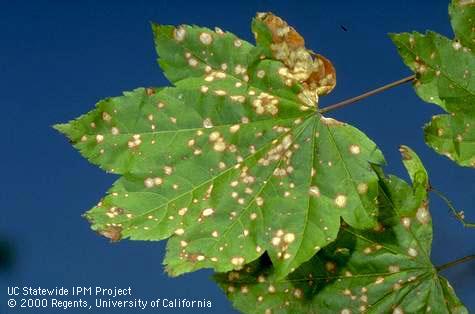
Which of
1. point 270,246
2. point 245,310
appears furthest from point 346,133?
point 245,310

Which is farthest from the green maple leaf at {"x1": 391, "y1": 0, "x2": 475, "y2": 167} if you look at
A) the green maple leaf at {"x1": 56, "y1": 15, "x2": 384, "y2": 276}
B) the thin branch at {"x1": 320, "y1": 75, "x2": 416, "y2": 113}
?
the green maple leaf at {"x1": 56, "y1": 15, "x2": 384, "y2": 276}

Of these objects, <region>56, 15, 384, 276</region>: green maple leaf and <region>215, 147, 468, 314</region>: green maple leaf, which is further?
<region>215, 147, 468, 314</region>: green maple leaf

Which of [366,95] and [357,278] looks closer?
[366,95]

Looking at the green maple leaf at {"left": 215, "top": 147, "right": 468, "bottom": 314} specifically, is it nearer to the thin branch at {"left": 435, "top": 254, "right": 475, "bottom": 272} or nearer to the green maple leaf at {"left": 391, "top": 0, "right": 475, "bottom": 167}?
the thin branch at {"left": 435, "top": 254, "right": 475, "bottom": 272}

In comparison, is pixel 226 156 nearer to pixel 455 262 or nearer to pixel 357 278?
pixel 357 278

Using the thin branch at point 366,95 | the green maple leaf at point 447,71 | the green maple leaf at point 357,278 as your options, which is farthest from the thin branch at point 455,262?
the thin branch at point 366,95

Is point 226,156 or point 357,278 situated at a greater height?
point 226,156

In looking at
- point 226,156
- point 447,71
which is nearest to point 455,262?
point 447,71
